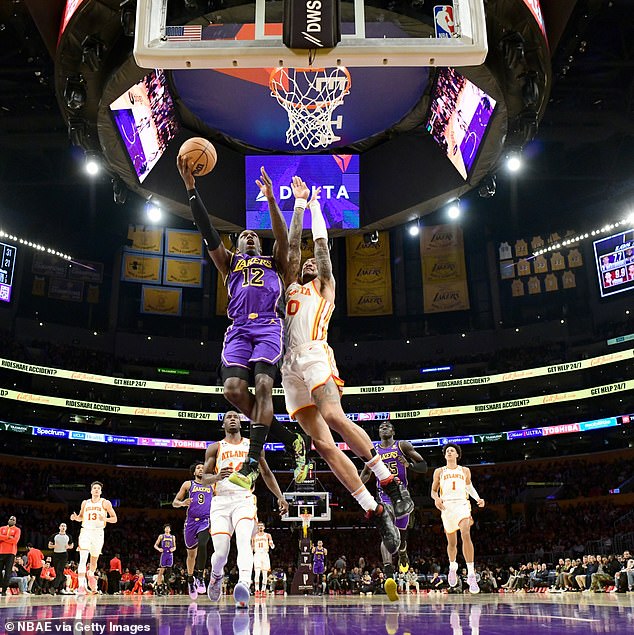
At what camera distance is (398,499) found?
20.7ft

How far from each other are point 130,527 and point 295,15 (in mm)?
33275

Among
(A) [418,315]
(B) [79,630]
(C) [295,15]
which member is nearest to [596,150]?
(A) [418,315]

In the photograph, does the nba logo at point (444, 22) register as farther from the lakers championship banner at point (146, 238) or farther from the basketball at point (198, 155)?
the lakers championship banner at point (146, 238)

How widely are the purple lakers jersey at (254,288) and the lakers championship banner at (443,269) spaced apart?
3130 centimetres

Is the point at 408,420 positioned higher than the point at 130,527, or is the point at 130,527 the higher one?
the point at 408,420

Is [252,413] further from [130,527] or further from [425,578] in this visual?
[130,527]

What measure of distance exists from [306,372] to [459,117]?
30.3 feet

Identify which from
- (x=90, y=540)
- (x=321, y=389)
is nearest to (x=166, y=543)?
(x=90, y=540)

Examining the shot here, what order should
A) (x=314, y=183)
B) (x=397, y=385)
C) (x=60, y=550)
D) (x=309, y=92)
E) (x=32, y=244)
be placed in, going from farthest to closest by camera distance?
(x=397, y=385) < (x=32, y=244) < (x=60, y=550) < (x=314, y=183) < (x=309, y=92)

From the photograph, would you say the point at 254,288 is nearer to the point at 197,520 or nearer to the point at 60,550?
the point at 197,520

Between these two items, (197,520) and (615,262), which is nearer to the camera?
(197,520)

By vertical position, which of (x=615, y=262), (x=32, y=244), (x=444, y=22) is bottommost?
(x=444, y=22)

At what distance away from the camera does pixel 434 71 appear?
1445 centimetres

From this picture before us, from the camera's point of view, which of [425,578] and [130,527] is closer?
[425,578]
